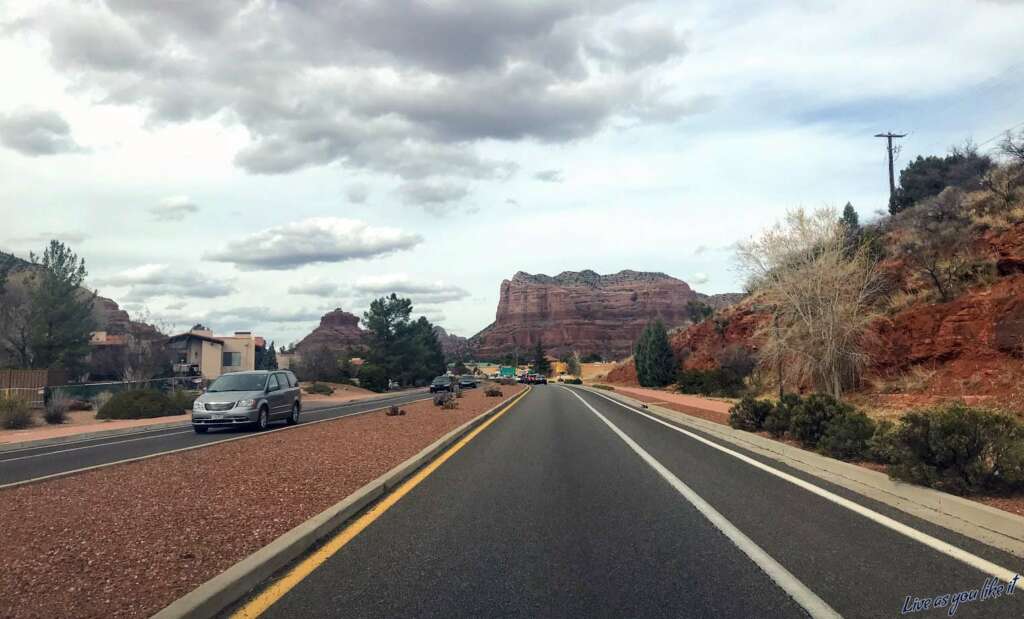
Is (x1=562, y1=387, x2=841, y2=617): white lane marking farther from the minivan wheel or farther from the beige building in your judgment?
the beige building

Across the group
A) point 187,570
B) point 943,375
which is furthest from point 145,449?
point 943,375

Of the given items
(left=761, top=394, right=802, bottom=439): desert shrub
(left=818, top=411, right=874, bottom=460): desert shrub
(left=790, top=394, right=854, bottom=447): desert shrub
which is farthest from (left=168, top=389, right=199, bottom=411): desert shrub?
(left=818, top=411, right=874, bottom=460): desert shrub

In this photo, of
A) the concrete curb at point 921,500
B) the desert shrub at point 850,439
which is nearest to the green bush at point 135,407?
the concrete curb at point 921,500

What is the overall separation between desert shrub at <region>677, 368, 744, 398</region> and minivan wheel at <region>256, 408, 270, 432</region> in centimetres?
3022

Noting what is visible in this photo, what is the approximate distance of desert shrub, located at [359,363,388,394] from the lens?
72.5m

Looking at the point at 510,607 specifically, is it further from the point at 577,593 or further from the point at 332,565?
the point at 332,565

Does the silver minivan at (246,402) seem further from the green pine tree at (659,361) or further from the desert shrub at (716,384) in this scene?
the green pine tree at (659,361)

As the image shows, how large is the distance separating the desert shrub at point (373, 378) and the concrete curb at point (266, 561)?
63.9m

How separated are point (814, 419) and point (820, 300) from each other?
1765cm

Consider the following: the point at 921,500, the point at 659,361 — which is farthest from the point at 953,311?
the point at 659,361

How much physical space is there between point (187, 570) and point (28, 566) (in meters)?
1.23

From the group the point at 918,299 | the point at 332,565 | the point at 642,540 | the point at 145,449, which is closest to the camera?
the point at 332,565

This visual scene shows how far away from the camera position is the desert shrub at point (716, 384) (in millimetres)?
45594

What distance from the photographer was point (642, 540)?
6.82 metres
